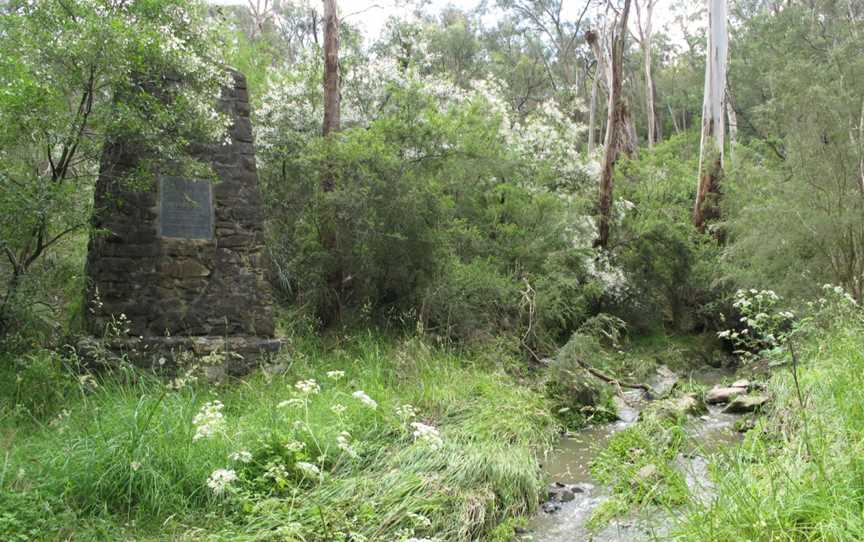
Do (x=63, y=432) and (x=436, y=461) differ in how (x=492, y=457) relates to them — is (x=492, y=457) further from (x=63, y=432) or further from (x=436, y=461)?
(x=63, y=432)

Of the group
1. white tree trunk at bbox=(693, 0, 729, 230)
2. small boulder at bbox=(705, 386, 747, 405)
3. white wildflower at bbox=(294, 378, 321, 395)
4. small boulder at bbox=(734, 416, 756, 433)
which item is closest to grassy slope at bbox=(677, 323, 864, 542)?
small boulder at bbox=(734, 416, 756, 433)

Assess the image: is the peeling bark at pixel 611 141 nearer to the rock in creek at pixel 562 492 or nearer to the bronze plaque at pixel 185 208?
the bronze plaque at pixel 185 208

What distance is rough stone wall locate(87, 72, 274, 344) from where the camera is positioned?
7355 millimetres

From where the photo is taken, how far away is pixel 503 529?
4.60m

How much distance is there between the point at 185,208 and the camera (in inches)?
299

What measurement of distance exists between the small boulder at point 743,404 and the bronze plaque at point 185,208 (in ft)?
20.5

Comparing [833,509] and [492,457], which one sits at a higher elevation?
[833,509]

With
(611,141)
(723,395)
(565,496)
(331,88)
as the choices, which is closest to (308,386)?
(565,496)

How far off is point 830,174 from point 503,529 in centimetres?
725

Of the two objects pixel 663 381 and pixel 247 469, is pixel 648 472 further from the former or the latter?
pixel 663 381

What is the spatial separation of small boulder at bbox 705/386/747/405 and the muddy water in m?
0.25

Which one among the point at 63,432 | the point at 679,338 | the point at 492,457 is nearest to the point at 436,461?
the point at 492,457

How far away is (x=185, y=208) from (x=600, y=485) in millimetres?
5276

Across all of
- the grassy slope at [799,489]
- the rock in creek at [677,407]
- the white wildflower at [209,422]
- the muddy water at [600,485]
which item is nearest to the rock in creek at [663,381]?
the muddy water at [600,485]
